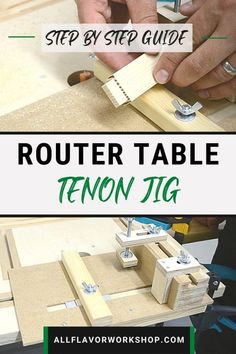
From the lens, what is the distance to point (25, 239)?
0.87 m

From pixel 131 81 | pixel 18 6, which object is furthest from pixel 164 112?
pixel 18 6

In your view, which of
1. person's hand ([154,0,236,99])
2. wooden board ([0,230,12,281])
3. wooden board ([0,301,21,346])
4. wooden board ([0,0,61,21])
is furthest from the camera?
wooden board ([0,0,61,21])

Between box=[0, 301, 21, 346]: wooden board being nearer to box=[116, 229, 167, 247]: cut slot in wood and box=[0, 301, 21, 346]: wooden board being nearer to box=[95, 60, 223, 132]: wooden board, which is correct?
box=[116, 229, 167, 247]: cut slot in wood

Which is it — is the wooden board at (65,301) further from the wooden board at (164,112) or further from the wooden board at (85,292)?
the wooden board at (164,112)

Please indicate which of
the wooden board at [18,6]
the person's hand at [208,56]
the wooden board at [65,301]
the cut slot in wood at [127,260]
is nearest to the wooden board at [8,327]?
the wooden board at [65,301]

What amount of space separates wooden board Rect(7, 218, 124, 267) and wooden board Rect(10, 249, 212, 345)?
4 centimetres

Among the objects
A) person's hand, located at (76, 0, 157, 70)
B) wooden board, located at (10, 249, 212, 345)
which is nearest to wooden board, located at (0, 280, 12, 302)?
wooden board, located at (10, 249, 212, 345)

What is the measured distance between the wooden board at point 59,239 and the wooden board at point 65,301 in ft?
0.12

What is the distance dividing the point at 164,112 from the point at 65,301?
0.38m

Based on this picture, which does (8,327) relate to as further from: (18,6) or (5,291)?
(18,6)

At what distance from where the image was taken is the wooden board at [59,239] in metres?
0.85

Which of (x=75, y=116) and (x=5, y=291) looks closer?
(x=5, y=291)

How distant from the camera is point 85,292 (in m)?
0.75

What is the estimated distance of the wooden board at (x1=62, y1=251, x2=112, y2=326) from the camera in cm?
71
